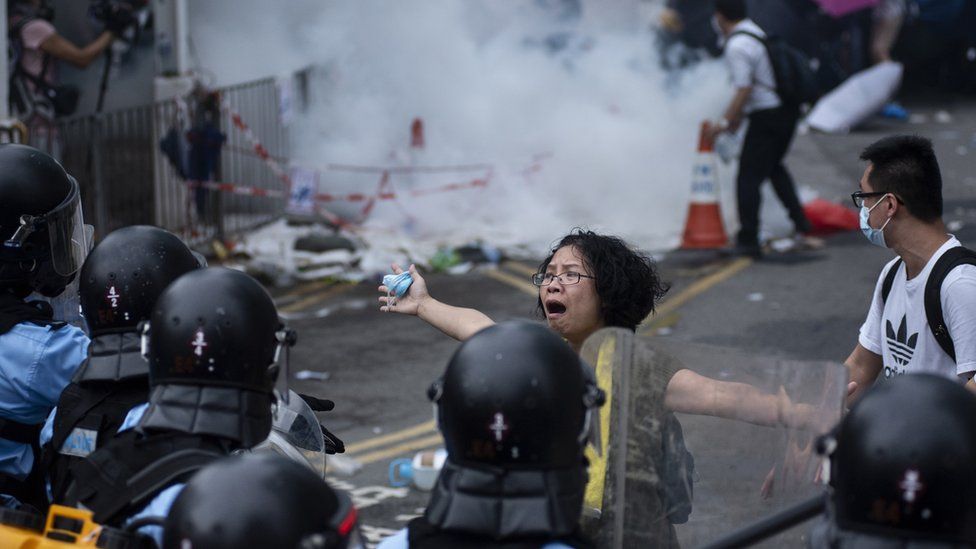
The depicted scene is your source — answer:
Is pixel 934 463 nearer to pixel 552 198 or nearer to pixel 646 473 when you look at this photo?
pixel 646 473

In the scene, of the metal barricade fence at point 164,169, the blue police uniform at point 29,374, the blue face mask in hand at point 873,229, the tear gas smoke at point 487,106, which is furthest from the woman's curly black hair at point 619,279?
the tear gas smoke at point 487,106

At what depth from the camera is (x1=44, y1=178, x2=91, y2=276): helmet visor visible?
3.65 metres

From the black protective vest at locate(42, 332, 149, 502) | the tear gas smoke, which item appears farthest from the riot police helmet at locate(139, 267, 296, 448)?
the tear gas smoke

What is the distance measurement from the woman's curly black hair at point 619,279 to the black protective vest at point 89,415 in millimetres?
1329

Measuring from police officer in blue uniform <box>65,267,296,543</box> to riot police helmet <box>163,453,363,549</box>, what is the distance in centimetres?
43

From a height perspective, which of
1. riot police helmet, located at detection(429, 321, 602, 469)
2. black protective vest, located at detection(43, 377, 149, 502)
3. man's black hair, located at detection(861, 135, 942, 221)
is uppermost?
man's black hair, located at detection(861, 135, 942, 221)

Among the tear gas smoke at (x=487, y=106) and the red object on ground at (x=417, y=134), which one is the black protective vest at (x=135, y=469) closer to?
the tear gas smoke at (x=487, y=106)

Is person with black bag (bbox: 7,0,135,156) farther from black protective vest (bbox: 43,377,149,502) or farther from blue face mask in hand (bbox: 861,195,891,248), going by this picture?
blue face mask in hand (bbox: 861,195,891,248)

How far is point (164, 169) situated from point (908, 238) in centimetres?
792

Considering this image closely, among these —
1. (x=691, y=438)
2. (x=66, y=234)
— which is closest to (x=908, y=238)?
(x=691, y=438)

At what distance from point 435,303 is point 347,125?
9.23m

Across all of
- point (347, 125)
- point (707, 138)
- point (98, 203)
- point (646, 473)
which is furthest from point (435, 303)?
point (347, 125)

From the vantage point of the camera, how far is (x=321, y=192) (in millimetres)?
12477

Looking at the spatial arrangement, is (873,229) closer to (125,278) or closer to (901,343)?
(901,343)
